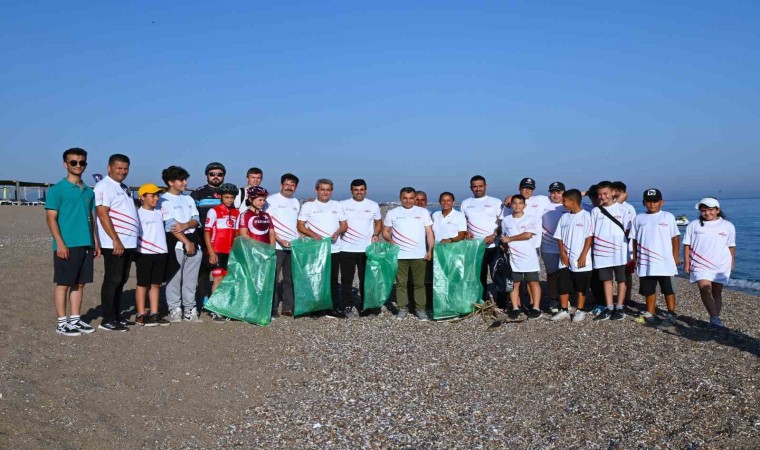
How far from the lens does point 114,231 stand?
709 cm

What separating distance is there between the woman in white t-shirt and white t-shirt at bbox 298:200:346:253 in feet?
15.6

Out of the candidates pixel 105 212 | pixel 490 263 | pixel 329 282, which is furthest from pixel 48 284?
pixel 490 263

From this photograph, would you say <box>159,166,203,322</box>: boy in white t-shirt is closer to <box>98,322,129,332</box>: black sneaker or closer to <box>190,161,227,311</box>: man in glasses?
<box>190,161,227,311</box>: man in glasses

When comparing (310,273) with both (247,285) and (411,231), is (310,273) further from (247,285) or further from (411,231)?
(411,231)

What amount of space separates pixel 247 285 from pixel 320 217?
1.44m

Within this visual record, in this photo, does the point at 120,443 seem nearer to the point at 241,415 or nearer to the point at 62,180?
the point at 241,415

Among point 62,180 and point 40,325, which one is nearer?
point 62,180

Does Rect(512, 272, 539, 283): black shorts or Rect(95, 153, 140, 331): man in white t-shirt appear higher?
Rect(95, 153, 140, 331): man in white t-shirt

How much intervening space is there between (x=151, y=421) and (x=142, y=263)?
3145 mm

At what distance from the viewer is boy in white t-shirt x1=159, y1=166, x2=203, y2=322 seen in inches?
308

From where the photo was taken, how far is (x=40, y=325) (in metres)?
7.16

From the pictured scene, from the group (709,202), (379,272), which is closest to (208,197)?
(379,272)

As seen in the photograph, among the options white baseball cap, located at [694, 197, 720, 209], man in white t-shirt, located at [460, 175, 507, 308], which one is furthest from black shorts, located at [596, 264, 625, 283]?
man in white t-shirt, located at [460, 175, 507, 308]

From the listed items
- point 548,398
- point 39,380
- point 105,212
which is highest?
point 105,212
